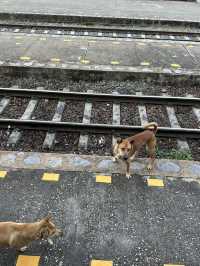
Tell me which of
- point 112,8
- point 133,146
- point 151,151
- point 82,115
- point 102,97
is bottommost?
point 82,115

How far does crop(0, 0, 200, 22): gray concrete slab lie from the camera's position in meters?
15.7

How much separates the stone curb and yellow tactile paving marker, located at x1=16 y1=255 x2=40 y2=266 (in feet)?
6.27

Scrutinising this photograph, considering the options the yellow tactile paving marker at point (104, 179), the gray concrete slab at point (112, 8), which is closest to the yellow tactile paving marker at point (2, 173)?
the yellow tactile paving marker at point (104, 179)

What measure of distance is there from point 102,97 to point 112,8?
964cm

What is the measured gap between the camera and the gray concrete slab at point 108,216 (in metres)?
5.12

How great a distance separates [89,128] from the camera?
7.77 m

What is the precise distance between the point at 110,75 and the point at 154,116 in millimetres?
2300

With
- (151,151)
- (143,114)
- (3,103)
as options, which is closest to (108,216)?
(151,151)

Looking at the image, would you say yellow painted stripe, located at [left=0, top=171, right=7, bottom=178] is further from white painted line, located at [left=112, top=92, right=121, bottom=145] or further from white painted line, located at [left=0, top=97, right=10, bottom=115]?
white painted line, located at [left=112, top=92, right=121, bottom=145]

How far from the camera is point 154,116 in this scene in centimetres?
852

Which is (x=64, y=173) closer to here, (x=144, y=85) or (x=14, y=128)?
(x=14, y=128)

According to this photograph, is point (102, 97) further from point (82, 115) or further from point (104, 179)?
point (104, 179)

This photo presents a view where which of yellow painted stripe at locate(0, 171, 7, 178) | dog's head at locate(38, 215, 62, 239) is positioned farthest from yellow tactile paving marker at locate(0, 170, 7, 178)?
dog's head at locate(38, 215, 62, 239)

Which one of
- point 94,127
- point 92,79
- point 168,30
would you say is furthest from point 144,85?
point 168,30
